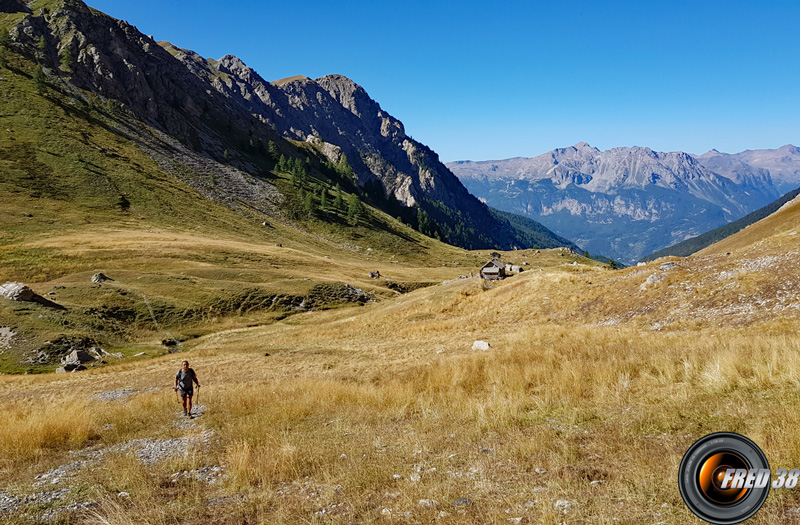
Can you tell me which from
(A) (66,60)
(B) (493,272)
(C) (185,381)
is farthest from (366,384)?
(A) (66,60)

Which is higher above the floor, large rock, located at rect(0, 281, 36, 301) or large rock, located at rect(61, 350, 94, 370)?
large rock, located at rect(0, 281, 36, 301)

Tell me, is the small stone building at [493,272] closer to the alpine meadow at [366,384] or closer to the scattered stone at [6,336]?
the alpine meadow at [366,384]

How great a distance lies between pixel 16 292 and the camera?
139 ft

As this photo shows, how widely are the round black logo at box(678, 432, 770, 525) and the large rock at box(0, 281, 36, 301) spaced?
57500 millimetres

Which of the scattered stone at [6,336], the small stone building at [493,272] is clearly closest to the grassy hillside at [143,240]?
the scattered stone at [6,336]

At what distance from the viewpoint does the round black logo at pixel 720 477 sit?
4.32 metres

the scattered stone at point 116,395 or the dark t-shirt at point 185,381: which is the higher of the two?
the dark t-shirt at point 185,381

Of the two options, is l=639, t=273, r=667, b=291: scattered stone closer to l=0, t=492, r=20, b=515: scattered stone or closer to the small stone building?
the small stone building

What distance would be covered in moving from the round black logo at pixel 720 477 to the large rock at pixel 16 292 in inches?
2264

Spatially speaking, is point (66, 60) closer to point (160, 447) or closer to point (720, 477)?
point (160, 447)

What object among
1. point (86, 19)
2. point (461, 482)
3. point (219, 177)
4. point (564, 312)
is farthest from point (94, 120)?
point (461, 482)

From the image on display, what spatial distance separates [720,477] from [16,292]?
58479mm

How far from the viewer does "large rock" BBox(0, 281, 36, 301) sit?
138 ft

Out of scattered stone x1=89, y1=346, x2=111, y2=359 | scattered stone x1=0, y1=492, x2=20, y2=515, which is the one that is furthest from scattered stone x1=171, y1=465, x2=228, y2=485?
scattered stone x1=89, y1=346, x2=111, y2=359
